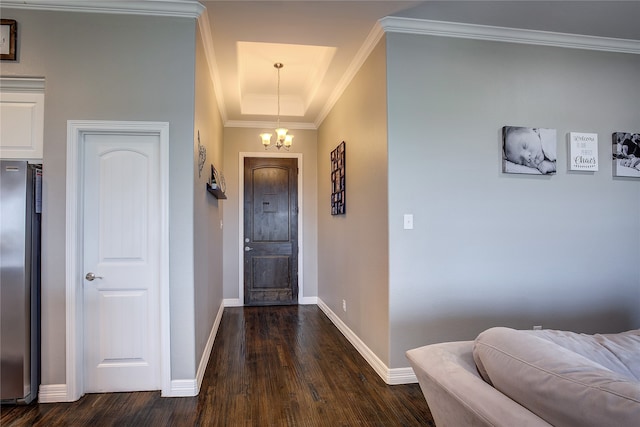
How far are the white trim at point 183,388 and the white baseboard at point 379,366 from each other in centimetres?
142

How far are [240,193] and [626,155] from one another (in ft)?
14.7

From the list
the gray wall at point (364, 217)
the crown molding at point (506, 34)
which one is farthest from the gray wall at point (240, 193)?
the crown molding at point (506, 34)

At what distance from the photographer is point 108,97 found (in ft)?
8.13

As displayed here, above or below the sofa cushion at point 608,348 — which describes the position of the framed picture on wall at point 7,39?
above

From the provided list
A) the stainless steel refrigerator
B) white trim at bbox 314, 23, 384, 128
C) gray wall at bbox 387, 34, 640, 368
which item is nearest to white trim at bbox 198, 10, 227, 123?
white trim at bbox 314, 23, 384, 128

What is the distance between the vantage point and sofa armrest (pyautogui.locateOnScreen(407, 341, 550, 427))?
915mm

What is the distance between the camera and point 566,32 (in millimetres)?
2895

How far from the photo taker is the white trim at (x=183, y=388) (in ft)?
8.03

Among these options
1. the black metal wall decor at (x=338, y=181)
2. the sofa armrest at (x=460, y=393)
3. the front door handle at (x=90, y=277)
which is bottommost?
the sofa armrest at (x=460, y=393)

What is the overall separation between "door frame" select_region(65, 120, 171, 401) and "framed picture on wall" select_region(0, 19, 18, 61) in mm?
629

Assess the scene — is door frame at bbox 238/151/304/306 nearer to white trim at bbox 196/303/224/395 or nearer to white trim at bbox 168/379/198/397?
white trim at bbox 196/303/224/395

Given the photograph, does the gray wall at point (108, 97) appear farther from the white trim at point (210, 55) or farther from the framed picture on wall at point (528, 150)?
the framed picture on wall at point (528, 150)

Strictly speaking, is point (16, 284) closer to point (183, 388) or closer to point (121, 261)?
point (121, 261)

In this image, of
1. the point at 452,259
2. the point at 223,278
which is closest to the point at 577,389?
the point at 452,259
